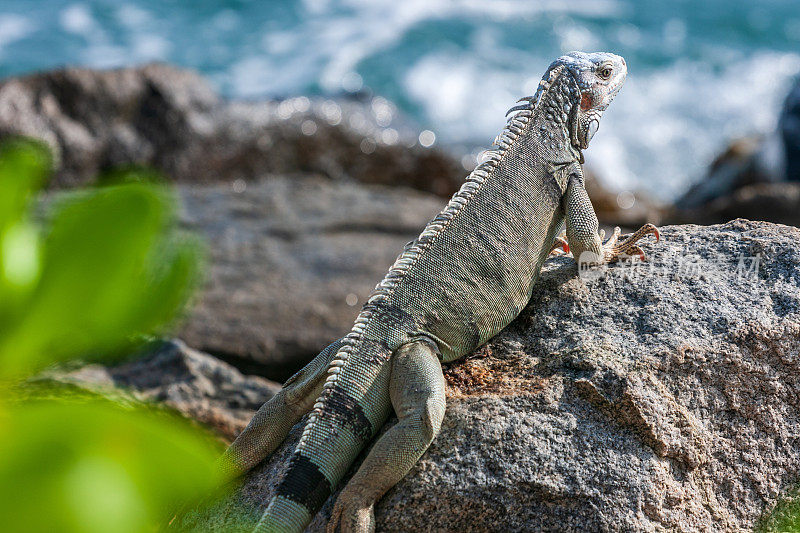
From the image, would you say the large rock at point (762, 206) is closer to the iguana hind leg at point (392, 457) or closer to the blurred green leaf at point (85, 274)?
the iguana hind leg at point (392, 457)

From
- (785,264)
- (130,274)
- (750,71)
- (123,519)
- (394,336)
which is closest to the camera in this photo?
(123,519)

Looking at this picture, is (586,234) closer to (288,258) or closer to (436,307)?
(436,307)

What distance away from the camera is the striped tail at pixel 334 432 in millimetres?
2945

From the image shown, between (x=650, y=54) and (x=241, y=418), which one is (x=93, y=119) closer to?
(x=241, y=418)

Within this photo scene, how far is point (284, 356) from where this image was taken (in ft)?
22.5

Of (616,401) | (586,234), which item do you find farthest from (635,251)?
(616,401)

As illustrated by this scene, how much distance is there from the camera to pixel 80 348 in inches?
27.0

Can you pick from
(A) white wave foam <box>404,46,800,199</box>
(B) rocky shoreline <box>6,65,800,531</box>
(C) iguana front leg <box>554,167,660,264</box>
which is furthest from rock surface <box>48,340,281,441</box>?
(A) white wave foam <box>404,46,800,199</box>

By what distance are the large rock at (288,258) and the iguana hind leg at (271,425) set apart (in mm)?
3370

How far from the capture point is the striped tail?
116 inches

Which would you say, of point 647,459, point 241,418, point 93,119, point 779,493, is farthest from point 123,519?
point 93,119

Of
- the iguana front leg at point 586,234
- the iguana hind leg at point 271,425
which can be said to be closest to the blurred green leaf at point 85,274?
the iguana hind leg at point 271,425

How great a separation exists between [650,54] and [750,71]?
7.29 ft

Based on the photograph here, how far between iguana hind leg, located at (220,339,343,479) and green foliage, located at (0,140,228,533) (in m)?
2.62
